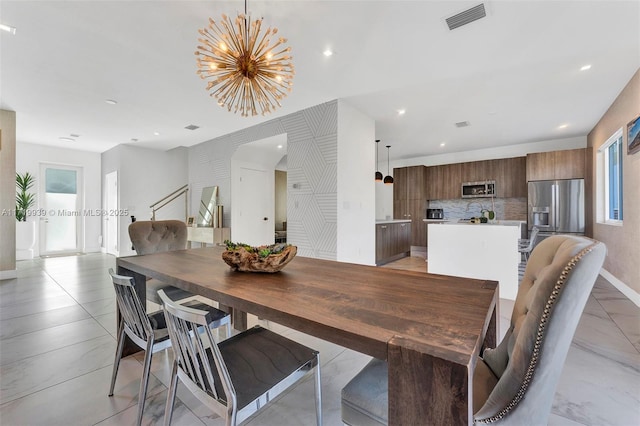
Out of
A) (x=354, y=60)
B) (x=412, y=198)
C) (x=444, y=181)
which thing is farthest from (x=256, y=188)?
(x=444, y=181)

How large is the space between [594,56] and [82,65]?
18.7ft

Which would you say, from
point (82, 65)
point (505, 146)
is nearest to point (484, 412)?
point (82, 65)

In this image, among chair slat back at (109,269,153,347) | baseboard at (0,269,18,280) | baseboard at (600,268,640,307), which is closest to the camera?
chair slat back at (109,269,153,347)

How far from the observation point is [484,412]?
77 cm

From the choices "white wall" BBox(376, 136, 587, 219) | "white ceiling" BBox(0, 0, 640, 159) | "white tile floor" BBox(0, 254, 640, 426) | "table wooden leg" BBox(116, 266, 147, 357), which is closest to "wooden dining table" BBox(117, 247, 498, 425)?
"table wooden leg" BBox(116, 266, 147, 357)

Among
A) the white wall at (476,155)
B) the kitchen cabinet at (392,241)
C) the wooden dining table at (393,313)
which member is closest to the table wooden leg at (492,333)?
the wooden dining table at (393,313)

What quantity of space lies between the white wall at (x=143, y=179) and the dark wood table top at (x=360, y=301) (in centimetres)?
603

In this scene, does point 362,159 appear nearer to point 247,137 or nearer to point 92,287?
point 247,137

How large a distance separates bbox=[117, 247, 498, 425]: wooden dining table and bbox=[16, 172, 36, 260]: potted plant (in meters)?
6.26

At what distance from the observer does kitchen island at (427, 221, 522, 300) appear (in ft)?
10.9

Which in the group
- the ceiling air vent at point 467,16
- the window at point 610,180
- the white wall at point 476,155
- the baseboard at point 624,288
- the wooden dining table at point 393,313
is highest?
the ceiling air vent at point 467,16

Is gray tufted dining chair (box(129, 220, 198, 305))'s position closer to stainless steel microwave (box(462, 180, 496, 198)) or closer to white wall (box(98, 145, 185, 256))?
white wall (box(98, 145, 185, 256))

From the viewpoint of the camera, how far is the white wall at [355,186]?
161 inches

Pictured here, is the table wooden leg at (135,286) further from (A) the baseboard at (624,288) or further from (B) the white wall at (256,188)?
(A) the baseboard at (624,288)
